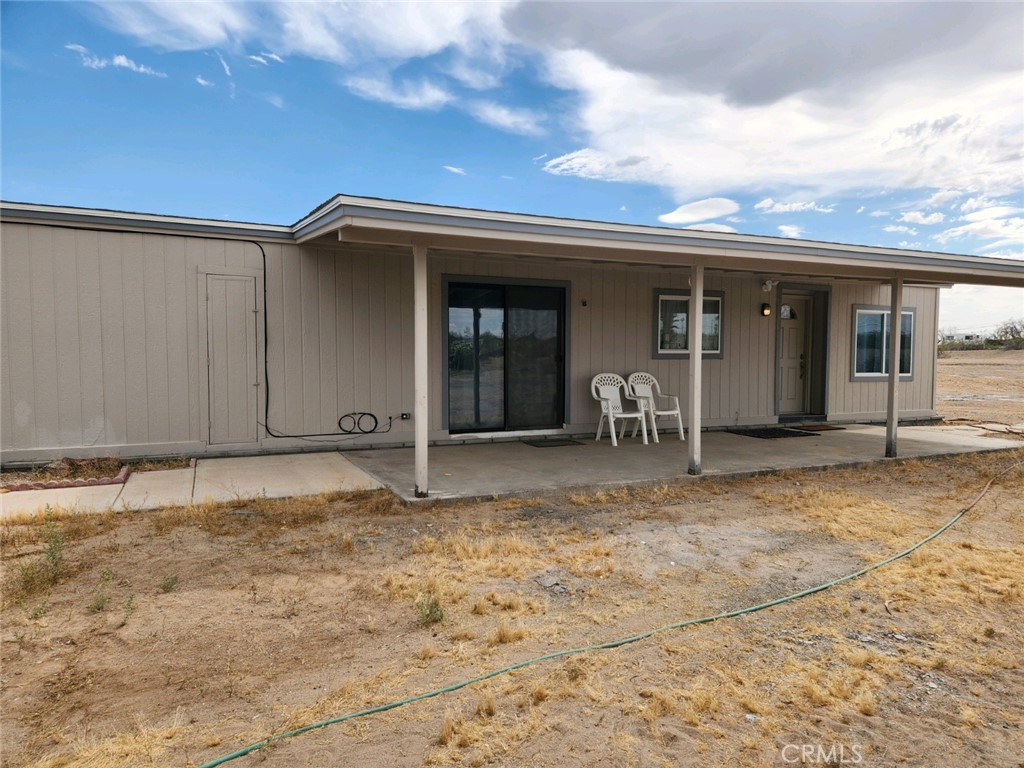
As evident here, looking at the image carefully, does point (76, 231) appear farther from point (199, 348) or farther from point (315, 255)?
point (315, 255)

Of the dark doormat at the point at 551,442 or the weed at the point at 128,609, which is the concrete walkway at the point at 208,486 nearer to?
the weed at the point at 128,609

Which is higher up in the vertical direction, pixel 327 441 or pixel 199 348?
pixel 199 348

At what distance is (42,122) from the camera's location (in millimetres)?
11617

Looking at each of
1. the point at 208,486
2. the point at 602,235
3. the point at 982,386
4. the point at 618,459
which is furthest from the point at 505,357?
the point at 982,386

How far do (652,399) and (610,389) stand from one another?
1.79 ft

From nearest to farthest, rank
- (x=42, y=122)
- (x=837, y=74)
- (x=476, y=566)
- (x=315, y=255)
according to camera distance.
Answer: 1. (x=476, y=566)
2. (x=315, y=255)
3. (x=837, y=74)
4. (x=42, y=122)

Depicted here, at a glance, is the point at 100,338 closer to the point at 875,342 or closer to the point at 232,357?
the point at 232,357

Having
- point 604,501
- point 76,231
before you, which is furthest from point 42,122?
point 604,501

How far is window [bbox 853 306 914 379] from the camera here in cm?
1001

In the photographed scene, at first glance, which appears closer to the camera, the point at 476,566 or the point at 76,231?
the point at 476,566

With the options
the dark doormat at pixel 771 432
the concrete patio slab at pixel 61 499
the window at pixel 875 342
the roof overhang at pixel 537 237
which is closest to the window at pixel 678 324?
the dark doormat at pixel 771 432

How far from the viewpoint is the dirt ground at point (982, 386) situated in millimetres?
11758

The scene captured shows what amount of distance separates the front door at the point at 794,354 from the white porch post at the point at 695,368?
4.40 metres

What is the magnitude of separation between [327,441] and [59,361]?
2.54 m
